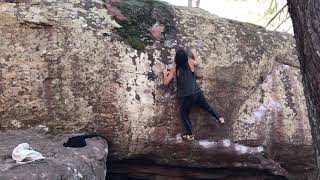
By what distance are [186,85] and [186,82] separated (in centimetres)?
4

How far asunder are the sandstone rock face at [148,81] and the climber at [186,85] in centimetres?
15

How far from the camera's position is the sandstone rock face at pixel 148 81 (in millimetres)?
6281

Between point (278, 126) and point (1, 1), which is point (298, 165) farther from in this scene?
point (1, 1)

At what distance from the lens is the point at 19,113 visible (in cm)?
620

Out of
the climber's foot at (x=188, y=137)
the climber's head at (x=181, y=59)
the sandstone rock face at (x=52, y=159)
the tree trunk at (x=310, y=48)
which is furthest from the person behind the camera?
the climber's foot at (x=188, y=137)

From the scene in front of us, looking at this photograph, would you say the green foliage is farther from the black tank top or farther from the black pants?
the black pants

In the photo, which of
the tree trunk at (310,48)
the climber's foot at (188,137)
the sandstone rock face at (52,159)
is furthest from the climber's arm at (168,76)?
the tree trunk at (310,48)

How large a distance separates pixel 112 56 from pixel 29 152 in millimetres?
1980

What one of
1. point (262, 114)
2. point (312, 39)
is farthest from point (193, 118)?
point (312, 39)

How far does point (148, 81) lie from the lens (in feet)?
22.2

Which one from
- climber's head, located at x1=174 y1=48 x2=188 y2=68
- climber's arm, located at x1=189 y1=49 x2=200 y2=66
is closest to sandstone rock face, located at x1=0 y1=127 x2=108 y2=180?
climber's head, located at x1=174 y1=48 x2=188 y2=68

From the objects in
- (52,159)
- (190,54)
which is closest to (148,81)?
(190,54)

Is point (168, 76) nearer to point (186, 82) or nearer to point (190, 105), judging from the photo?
point (186, 82)

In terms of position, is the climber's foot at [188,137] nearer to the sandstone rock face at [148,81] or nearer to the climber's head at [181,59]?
the sandstone rock face at [148,81]
